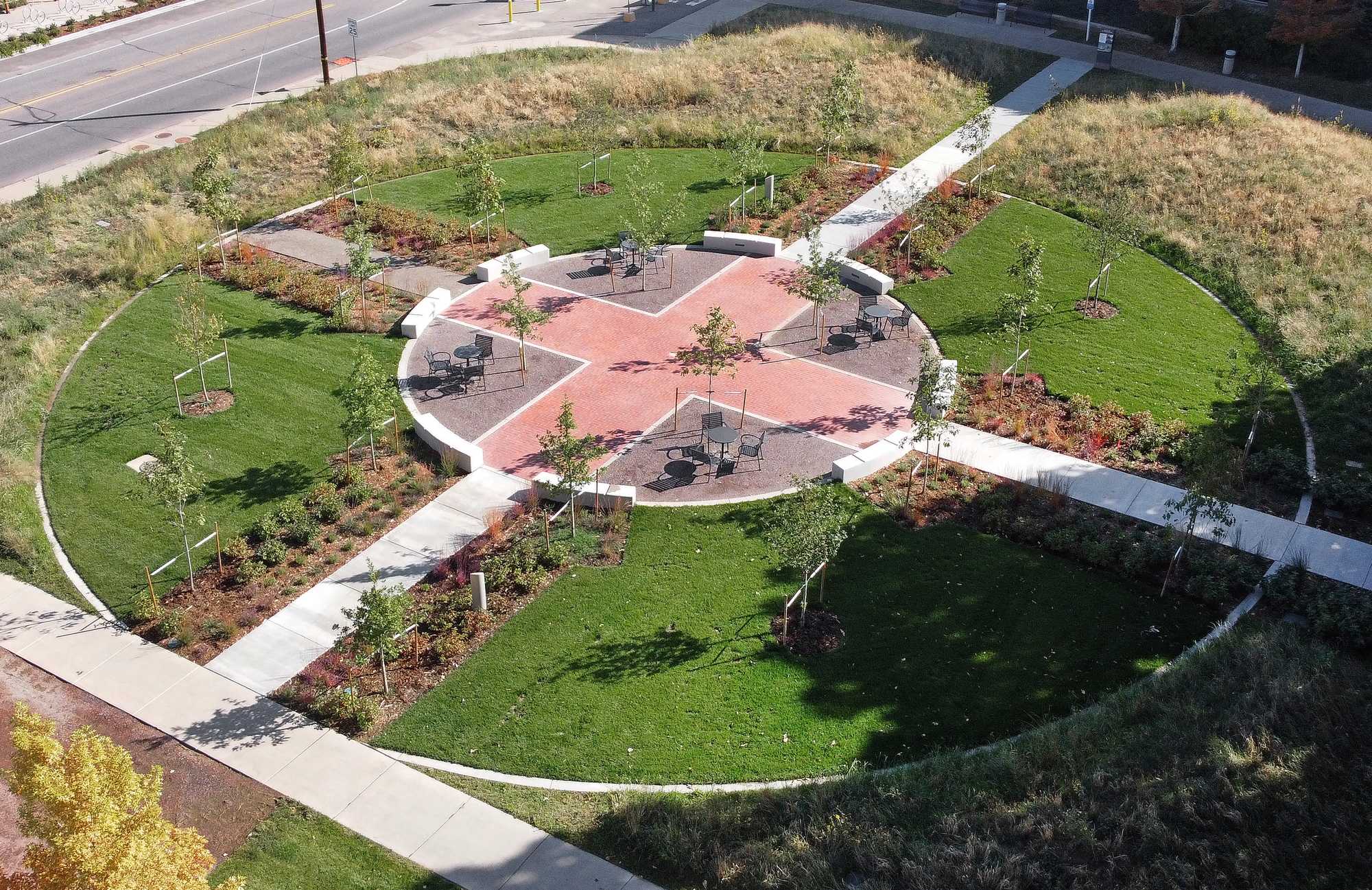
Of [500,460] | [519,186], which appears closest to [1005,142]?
[519,186]

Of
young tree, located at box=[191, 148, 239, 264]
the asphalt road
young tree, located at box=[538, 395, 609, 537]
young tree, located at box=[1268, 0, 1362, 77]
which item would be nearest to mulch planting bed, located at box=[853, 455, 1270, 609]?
young tree, located at box=[538, 395, 609, 537]

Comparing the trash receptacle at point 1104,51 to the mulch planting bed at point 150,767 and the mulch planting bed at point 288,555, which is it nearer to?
the mulch planting bed at point 288,555

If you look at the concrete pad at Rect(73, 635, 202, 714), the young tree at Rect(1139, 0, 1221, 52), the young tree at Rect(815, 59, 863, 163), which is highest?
the young tree at Rect(1139, 0, 1221, 52)

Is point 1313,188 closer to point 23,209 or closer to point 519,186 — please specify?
point 519,186

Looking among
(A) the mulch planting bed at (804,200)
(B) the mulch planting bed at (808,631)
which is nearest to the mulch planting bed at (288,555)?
(B) the mulch planting bed at (808,631)

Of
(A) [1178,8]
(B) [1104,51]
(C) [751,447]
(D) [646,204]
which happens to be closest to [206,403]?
(C) [751,447]

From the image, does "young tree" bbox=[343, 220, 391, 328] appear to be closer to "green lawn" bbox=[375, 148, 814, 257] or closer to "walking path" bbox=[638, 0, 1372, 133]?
"green lawn" bbox=[375, 148, 814, 257]
